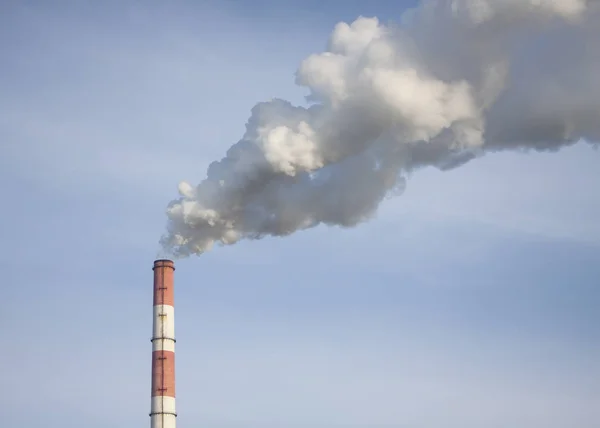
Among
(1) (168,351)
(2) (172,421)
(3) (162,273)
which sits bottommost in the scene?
(2) (172,421)

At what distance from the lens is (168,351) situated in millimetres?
39875

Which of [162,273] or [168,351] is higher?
[162,273]

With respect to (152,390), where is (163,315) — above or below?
above

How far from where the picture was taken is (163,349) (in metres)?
39.8

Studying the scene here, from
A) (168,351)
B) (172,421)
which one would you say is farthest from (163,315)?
(172,421)

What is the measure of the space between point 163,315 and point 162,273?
167 cm

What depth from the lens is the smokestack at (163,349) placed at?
1539 inches

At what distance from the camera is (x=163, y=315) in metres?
39.9

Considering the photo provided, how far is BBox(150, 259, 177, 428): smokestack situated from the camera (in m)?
39.1

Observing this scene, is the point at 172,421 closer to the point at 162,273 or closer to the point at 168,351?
the point at 168,351

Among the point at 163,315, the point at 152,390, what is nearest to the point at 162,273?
the point at 163,315

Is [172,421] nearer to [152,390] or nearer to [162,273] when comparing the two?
[152,390]

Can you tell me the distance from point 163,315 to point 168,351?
4.73 feet

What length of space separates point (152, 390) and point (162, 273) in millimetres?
4623
